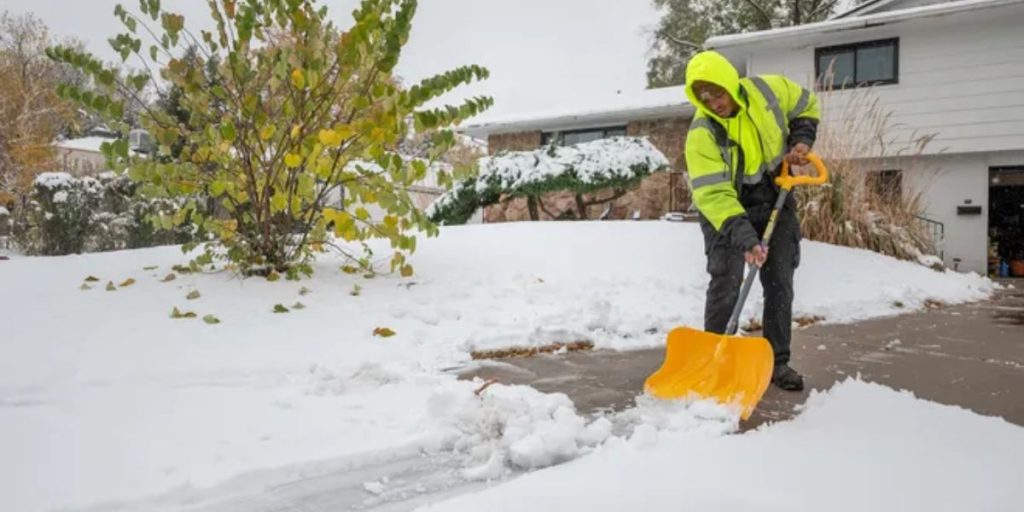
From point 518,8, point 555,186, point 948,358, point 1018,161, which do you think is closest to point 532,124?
point 518,8

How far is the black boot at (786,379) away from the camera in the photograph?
2.40 m

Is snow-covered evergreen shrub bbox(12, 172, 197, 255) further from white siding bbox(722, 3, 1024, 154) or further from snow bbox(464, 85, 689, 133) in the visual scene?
white siding bbox(722, 3, 1024, 154)

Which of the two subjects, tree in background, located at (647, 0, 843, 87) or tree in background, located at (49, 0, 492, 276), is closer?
tree in background, located at (49, 0, 492, 276)

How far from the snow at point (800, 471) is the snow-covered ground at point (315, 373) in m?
0.02

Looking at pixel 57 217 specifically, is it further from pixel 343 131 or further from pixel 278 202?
pixel 343 131

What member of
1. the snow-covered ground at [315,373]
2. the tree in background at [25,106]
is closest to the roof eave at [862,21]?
the snow-covered ground at [315,373]

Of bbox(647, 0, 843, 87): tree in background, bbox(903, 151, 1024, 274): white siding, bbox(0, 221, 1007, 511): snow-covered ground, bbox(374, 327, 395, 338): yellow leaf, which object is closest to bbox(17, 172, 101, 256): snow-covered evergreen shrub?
bbox(0, 221, 1007, 511): snow-covered ground

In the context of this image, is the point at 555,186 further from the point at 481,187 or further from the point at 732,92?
the point at 732,92

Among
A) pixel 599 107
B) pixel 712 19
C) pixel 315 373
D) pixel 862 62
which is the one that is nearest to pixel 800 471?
pixel 315 373

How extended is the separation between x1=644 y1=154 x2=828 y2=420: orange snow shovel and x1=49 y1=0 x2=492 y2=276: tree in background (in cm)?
179

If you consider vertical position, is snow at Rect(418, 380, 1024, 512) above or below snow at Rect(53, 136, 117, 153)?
below

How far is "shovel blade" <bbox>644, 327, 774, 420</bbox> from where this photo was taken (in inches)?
80.8

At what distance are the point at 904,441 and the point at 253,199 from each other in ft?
10.7

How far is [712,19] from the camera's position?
746 inches
